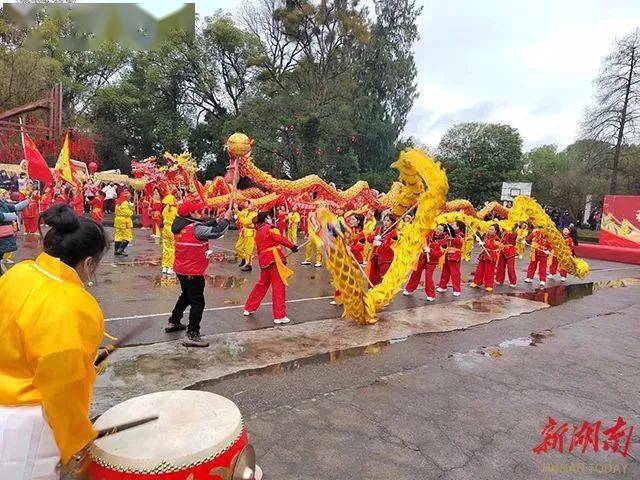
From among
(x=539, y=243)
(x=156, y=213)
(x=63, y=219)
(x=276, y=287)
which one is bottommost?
(x=276, y=287)

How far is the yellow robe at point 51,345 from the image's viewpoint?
152cm

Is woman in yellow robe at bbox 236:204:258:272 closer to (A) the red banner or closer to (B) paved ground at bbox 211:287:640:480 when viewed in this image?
(B) paved ground at bbox 211:287:640:480

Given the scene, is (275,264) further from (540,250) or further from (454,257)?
(540,250)

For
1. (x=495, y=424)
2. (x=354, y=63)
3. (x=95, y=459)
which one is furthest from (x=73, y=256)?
(x=354, y=63)

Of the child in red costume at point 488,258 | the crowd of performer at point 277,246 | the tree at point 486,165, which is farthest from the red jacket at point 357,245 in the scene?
the tree at point 486,165

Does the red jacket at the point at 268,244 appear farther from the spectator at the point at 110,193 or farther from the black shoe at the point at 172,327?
the spectator at the point at 110,193

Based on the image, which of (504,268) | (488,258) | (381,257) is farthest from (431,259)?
(504,268)

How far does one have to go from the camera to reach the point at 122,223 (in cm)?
1098

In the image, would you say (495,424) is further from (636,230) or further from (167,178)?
(636,230)

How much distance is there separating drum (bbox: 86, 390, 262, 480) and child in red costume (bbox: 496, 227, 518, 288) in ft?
30.5

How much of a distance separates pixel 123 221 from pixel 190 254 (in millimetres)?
6560

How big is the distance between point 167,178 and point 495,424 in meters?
14.6

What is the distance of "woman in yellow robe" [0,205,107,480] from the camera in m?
1.53

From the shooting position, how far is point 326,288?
9.21 m
